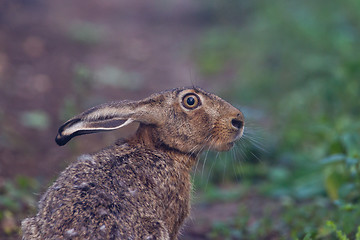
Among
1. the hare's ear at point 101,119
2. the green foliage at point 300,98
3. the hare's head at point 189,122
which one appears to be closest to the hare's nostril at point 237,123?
the hare's head at point 189,122

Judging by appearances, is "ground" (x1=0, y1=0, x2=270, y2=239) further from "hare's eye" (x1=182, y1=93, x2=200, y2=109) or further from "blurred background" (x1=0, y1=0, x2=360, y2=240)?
"hare's eye" (x1=182, y1=93, x2=200, y2=109)

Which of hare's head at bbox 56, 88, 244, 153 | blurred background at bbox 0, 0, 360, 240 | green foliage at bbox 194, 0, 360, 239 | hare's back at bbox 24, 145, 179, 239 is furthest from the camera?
blurred background at bbox 0, 0, 360, 240

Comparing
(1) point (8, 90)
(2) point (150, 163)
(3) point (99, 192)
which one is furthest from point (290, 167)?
(1) point (8, 90)

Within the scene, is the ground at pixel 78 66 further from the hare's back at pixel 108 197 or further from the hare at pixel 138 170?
the hare's back at pixel 108 197

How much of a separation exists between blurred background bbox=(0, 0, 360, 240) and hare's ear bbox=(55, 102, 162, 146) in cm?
75

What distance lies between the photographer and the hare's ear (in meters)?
4.16

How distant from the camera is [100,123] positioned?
4.27 metres

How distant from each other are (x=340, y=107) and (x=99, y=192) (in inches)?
198

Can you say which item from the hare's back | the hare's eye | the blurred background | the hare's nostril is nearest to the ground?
the blurred background

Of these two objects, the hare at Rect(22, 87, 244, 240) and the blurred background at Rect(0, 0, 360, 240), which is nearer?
the hare at Rect(22, 87, 244, 240)

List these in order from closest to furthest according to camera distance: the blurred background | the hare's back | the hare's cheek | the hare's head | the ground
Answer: the hare's back < the hare's head < the hare's cheek < the blurred background < the ground

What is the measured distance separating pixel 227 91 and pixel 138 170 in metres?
6.26

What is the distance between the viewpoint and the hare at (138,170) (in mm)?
3666

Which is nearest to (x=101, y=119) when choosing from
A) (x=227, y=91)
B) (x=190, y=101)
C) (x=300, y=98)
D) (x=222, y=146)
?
(x=190, y=101)
